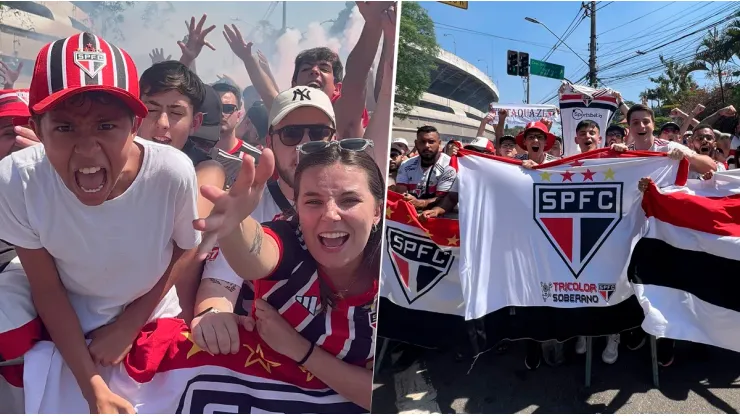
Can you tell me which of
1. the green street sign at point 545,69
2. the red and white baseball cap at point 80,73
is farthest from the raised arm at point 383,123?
the green street sign at point 545,69

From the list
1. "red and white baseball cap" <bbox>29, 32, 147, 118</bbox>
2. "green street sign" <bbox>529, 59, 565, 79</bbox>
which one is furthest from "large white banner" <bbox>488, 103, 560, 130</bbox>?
"red and white baseball cap" <bbox>29, 32, 147, 118</bbox>

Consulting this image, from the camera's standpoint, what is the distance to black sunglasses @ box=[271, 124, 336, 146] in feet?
5.39

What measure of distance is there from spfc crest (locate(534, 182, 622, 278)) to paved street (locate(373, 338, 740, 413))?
838 mm

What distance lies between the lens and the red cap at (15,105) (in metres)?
1.48

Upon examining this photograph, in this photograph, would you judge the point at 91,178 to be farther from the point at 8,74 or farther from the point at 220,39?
the point at 220,39

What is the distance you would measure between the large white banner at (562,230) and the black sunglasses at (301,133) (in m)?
1.88

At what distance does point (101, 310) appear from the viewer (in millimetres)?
1618

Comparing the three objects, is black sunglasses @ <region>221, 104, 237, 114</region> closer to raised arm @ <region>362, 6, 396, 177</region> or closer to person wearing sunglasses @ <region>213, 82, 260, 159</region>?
person wearing sunglasses @ <region>213, 82, 260, 159</region>

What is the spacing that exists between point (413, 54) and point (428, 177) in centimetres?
1691

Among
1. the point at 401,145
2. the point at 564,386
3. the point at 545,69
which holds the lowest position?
the point at 564,386

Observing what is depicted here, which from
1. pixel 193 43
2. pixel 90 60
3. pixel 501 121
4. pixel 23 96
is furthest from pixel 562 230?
pixel 501 121

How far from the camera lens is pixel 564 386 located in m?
3.43

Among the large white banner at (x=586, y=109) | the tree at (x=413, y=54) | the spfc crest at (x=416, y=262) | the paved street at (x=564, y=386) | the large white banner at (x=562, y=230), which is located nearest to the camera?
the paved street at (x=564, y=386)

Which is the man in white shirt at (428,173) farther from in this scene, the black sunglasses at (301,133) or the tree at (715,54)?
the tree at (715,54)
